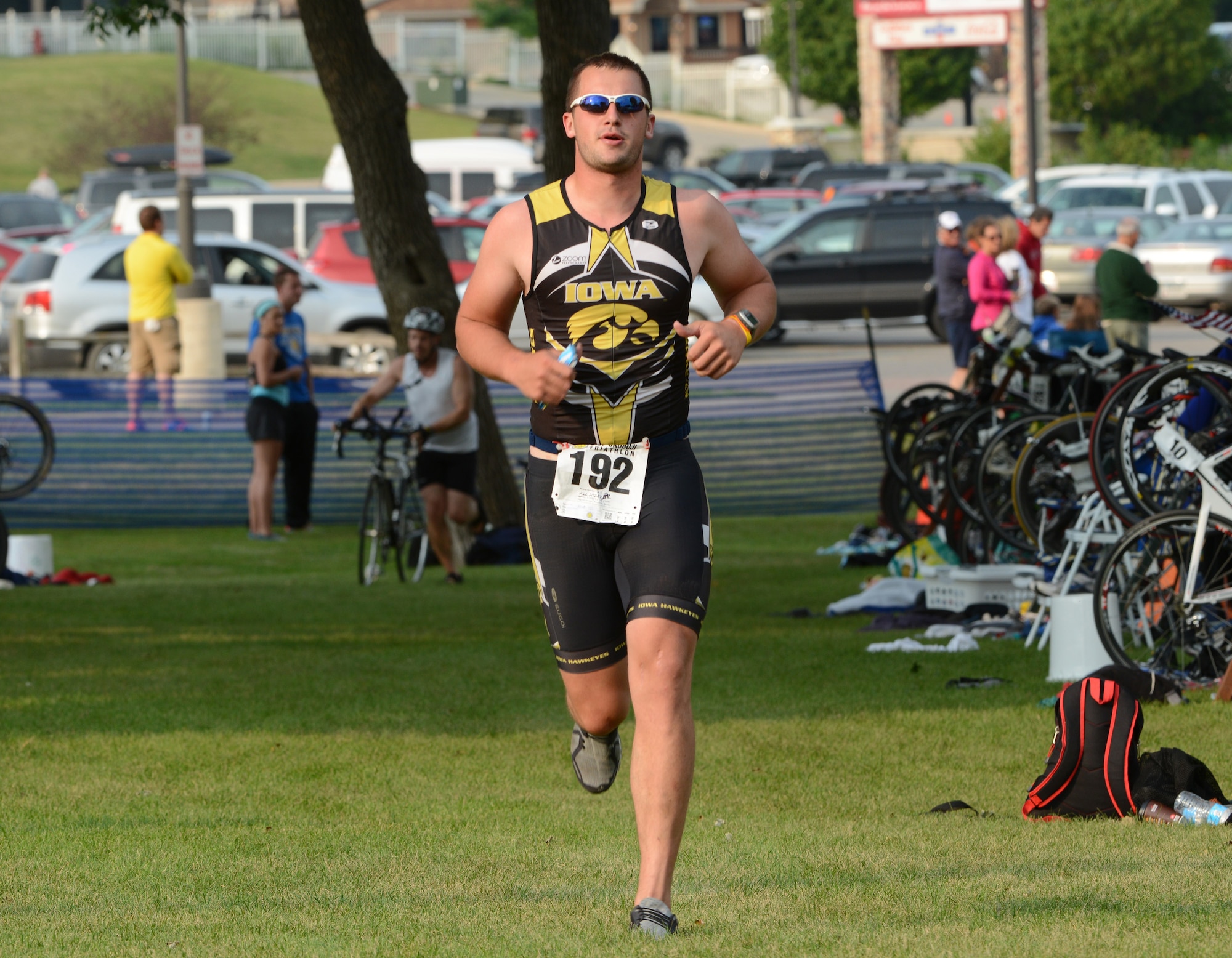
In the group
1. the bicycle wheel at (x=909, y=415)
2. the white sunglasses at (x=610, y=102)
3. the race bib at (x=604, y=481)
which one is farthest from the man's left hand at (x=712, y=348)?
the bicycle wheel at (x=909, y=415)

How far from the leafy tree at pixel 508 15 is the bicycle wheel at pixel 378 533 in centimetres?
7238

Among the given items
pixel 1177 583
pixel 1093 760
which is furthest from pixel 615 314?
pixel 1177 583

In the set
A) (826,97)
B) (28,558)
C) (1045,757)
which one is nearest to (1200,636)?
(1045,757)

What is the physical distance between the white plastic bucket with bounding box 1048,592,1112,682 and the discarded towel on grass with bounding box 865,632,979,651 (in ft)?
3.36

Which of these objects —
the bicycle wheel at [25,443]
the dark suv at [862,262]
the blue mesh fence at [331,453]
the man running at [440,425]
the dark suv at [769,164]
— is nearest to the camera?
the man running at [440,425]

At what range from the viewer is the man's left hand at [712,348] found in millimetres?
4953

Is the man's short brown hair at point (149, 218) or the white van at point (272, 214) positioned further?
the white van at point (272, 214)

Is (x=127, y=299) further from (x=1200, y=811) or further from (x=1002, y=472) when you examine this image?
(x=1200, y=811)

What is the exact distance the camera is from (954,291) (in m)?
21.2

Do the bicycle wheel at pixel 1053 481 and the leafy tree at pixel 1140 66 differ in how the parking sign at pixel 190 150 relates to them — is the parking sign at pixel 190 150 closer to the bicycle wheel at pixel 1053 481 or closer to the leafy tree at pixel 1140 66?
the bicycle wheel at pixel 1053 481

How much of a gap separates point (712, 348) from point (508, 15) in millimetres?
85236

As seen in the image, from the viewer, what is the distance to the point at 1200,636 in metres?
8.90

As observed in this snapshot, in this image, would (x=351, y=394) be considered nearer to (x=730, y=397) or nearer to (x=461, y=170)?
(x=730, y=397)

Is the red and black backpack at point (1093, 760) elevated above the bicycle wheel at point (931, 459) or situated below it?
below
